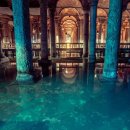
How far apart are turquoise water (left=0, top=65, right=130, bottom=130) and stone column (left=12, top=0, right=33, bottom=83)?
21.7 inches

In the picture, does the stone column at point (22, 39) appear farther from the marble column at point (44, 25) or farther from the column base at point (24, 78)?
the marble column at point (44, 25)

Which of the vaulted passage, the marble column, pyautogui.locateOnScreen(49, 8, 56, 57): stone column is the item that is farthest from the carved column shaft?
the vaulted passage

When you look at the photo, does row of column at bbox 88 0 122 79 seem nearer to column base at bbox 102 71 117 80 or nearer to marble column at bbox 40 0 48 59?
column base at bbox 102 71 117 80

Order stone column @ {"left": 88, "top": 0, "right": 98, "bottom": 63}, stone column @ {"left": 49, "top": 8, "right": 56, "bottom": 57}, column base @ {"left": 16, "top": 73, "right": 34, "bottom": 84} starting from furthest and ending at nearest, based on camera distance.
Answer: stone column @ {"left": 49, "top": 8, "right": 56, "bottom": 57}, stone column @ {"left": 88, "top": 0, "right": 98, "bottom": 63}, column base @ {"left": 16, "top": 73, "right": 34, "bottom": 84}

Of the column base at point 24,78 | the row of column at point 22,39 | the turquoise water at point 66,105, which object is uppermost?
the row of column at point 22,39

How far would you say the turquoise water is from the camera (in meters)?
3.63

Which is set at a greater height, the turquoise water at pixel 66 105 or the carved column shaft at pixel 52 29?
the carved column shaft at pixel 52 29

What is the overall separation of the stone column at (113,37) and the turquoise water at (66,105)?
51 centimetres

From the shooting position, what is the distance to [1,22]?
21688 millimetres

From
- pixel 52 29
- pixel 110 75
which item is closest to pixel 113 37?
pixel 110 75

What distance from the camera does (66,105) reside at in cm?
459

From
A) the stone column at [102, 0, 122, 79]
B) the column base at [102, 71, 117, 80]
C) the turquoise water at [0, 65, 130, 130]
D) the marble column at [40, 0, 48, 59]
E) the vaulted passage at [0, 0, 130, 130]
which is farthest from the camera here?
the marble column at [40, 0, 48, 59]

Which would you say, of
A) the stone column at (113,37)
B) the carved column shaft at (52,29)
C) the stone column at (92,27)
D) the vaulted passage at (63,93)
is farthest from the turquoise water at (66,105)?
the carved column shaft at (52,29)

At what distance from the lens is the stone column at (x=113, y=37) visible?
6.14 m
